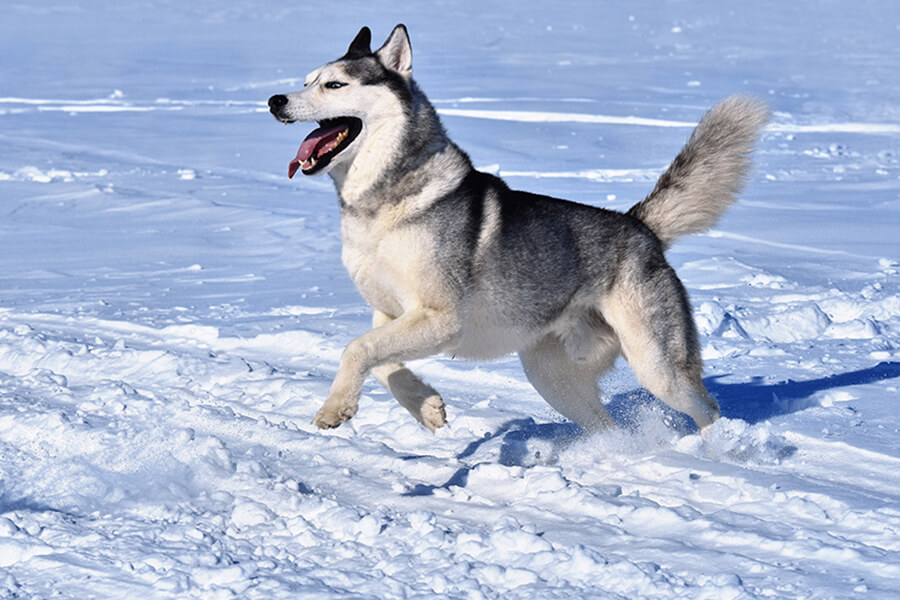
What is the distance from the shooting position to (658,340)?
13.8ft

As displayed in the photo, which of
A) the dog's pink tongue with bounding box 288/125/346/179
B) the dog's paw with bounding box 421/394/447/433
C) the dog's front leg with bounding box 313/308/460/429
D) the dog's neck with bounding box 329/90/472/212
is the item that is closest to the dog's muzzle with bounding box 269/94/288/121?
the dog's pink tongue with bounding box 288/125/346/179

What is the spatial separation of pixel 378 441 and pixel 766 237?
5.09 m

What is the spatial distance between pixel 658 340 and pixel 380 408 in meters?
1.30

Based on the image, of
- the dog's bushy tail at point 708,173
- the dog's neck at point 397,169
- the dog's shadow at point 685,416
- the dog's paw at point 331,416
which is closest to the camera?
the dog's paw at point 331,416

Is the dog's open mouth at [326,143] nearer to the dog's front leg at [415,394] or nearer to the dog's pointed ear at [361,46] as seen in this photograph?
the dog's pointed ear at [361,46]

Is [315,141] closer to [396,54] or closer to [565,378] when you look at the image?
[396,54]

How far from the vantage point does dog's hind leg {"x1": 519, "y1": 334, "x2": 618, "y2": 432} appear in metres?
4.39

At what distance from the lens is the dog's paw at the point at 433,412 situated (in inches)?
157

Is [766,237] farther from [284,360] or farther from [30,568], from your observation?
[30,568]

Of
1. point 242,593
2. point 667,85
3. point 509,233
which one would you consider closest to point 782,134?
point 667,85

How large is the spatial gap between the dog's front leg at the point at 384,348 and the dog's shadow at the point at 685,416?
53 cm

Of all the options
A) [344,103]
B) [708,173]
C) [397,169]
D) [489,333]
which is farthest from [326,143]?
[708,173]

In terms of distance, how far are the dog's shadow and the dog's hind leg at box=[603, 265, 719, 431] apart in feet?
1.14

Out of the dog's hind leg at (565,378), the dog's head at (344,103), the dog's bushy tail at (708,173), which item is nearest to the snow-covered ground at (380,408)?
the dog's hind leg at (565,378)
